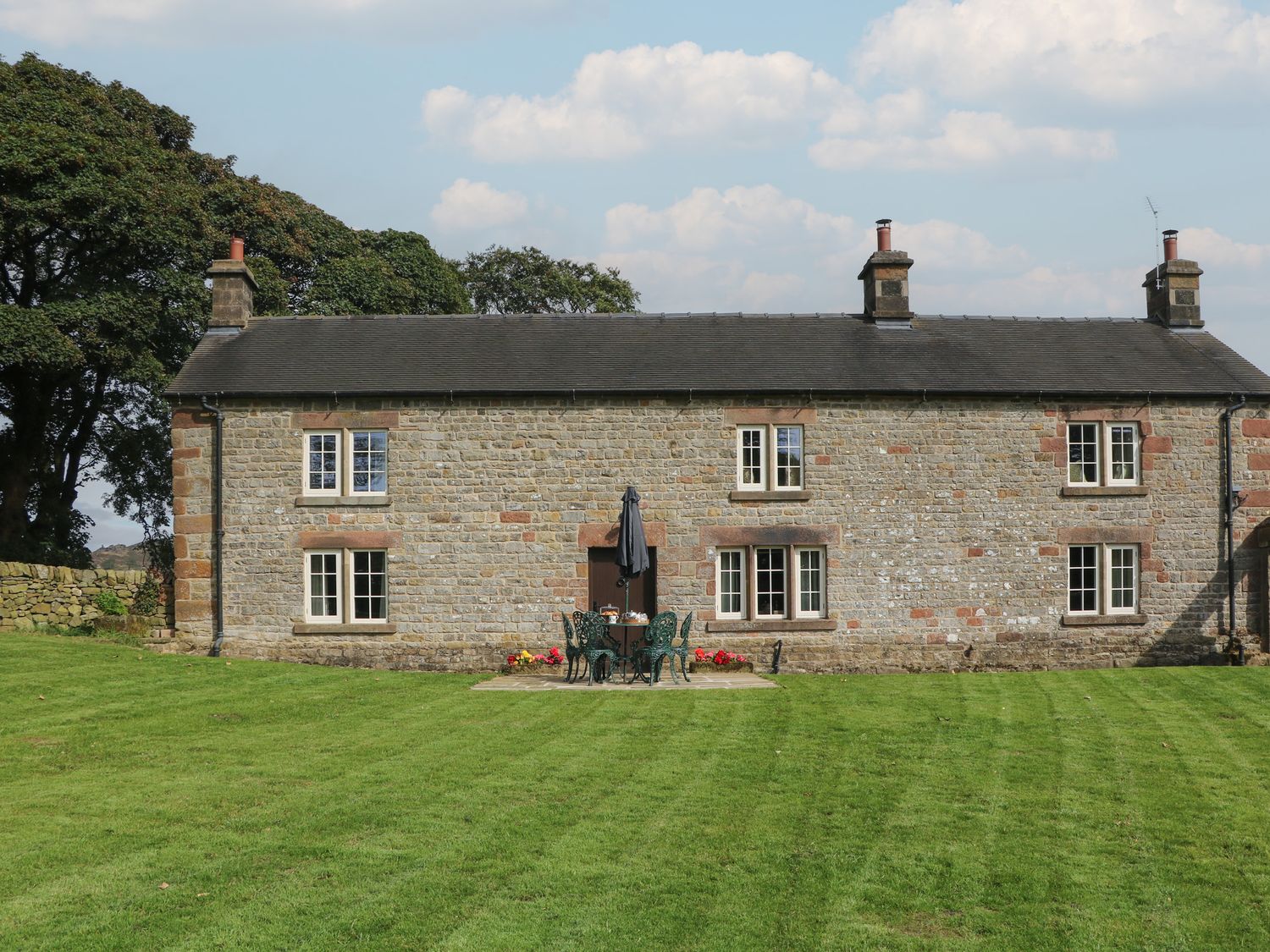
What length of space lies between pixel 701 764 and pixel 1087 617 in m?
12.3

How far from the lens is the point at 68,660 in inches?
655

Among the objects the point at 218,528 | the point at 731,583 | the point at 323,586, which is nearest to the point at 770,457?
the point at 731,583

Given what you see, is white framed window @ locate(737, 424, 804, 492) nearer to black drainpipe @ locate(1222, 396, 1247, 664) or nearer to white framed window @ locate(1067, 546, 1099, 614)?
white framed window @ locate(1067, 546, 1099, 614)

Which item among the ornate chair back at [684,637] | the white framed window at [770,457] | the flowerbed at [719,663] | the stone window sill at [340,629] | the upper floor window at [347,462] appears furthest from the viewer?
the white framed window at [770,457]

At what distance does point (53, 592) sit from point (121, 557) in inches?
508

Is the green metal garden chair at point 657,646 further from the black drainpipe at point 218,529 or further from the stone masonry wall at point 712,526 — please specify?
the black drainpipe at point 218,529

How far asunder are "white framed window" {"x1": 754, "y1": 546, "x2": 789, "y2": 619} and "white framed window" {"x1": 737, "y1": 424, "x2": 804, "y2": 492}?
1.19 metres

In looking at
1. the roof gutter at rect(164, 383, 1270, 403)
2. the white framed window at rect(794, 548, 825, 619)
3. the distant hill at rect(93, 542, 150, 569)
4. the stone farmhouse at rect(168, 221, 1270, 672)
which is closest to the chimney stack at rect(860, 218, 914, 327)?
the stone farmhouse at rect(168, 221, 1270, 672)

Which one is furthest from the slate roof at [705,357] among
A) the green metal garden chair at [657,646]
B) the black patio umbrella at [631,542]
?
the green metal garden chair at [657,646]

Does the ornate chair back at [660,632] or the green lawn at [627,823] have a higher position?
the ornate chair back at [660,632]

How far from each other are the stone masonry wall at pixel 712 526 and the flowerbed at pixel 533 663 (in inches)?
22.8

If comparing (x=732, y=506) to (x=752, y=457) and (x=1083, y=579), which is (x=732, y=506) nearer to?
(x=752, y=457)

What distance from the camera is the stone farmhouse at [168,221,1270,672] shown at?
19.7 m

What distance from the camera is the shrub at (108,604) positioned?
21.0 m
